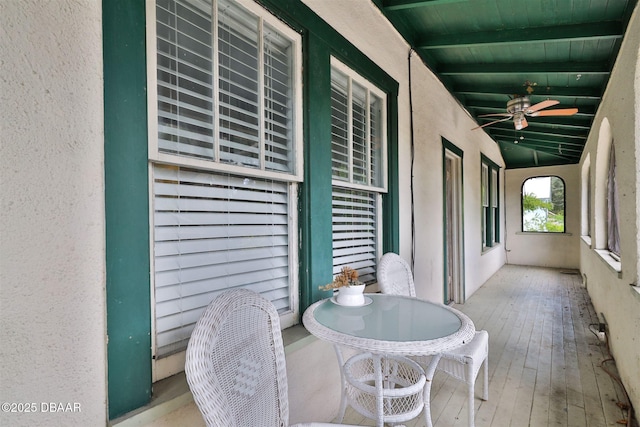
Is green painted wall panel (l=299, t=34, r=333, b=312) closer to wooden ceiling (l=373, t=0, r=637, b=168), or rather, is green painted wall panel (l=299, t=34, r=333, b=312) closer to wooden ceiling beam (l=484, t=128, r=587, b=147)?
wooden ceiling (l=373, t=0, r=637, b=168)

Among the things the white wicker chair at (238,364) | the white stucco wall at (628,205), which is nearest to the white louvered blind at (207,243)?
the white wicker chair at (238,364)

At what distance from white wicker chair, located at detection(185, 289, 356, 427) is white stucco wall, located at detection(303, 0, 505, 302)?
6.02 ft

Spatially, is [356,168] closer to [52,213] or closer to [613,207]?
[52,213]

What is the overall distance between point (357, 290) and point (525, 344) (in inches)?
110

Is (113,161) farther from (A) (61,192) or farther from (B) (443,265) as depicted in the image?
(B) (443,265)

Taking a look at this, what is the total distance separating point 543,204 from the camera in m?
8.86

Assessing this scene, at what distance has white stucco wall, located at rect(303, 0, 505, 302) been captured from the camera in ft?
7.99

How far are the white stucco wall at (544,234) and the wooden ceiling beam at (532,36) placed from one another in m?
6.83

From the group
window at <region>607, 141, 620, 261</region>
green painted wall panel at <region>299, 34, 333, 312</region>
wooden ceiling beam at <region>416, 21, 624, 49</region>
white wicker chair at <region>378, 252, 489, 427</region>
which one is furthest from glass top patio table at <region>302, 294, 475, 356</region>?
window at <region>607, 141, 620, 261</region>

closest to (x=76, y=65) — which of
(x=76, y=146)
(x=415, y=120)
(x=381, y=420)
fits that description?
(x=76, y=146)

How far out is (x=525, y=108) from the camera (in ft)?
12.3

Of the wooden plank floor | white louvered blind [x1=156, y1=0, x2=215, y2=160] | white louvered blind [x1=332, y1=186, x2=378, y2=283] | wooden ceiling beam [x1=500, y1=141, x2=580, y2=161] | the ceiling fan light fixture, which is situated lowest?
the wooden plank floor

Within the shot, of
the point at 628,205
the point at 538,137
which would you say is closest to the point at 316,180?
the point at 628,205

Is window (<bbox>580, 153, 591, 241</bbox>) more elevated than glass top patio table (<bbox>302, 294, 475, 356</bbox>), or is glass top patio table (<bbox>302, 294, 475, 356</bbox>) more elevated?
window (<bbox>580, 153, 591, 241</bbox>)
